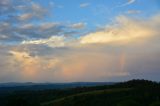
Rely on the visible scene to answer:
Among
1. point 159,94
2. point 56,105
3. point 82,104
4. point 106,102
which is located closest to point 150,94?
point 159,94

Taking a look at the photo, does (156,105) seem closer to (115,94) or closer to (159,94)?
(159,94)

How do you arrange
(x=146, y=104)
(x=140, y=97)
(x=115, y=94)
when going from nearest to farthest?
1. (x=146, y=104)
2. (x=140, y=97)
3. (x=115, y=94)

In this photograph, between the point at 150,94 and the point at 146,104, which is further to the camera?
the point at 150,94

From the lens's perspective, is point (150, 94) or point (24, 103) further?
point (150, 94)

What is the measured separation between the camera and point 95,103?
559 ft

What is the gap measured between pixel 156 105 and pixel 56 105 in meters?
66.8

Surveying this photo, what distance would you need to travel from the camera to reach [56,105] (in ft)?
573

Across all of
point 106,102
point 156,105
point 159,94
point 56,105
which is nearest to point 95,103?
point 106,102

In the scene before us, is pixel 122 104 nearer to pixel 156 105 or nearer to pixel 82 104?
Answer: pixel 156 105

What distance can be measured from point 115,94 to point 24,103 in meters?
84.0

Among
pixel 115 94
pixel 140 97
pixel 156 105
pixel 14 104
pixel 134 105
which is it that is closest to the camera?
pixel 14 104

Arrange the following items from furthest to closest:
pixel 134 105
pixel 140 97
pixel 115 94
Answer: pixel 115 94, pixel 140 97, pixel 134 105

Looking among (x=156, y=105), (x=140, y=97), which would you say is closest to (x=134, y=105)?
(x=156, y=105)

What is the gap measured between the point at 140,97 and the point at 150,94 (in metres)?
9.59
